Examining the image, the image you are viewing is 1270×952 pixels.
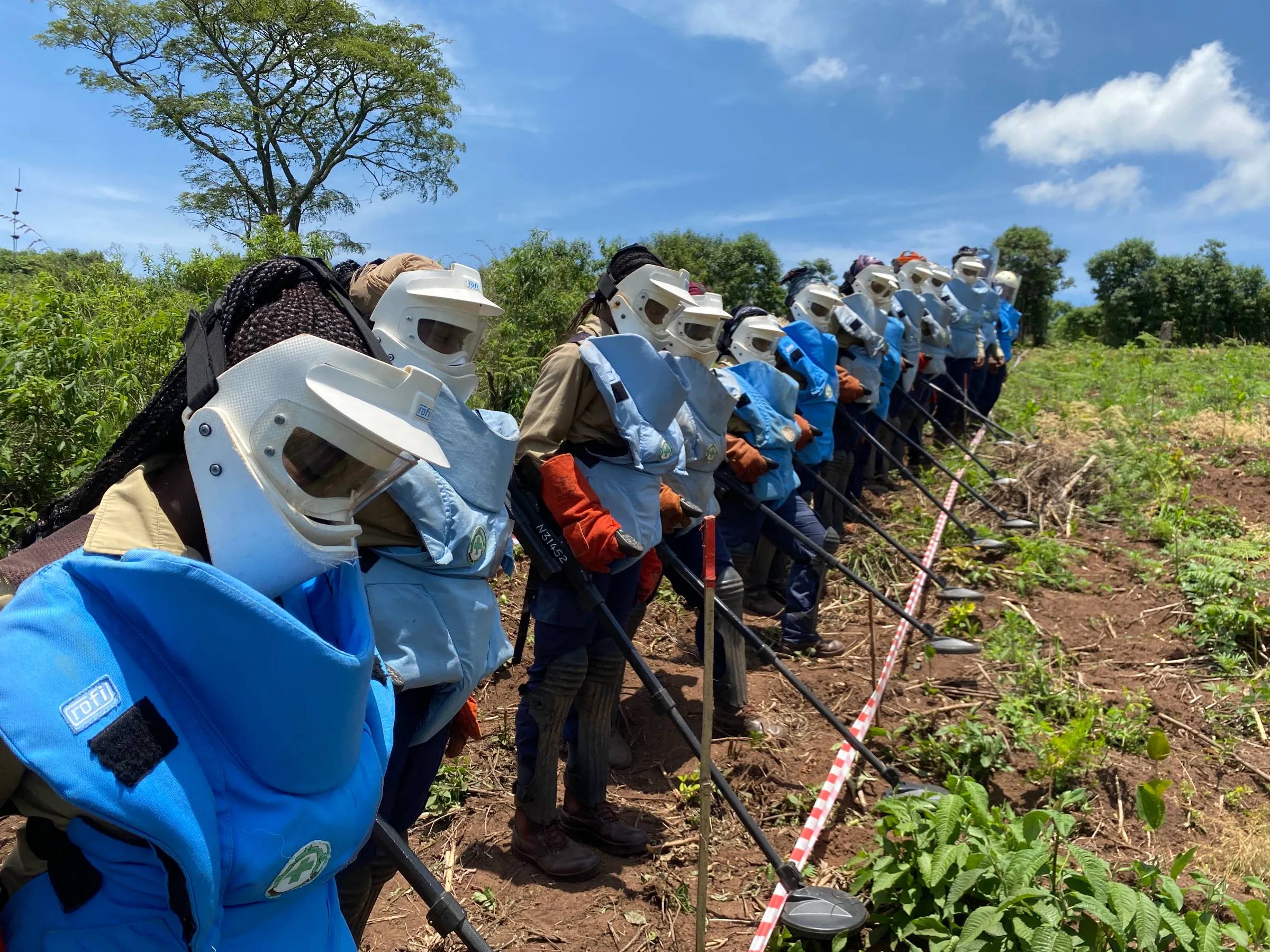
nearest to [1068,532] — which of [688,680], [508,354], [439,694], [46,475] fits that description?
[688,680]

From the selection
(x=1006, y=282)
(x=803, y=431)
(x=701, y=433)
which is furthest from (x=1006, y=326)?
(x=701, y=433)

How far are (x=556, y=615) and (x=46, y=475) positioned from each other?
9.65 feet

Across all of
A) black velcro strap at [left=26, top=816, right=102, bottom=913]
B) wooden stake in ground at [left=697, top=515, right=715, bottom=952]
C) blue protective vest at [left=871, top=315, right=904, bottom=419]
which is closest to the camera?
black velcro strap at [left=26, top=816, right=102, bottom=913]

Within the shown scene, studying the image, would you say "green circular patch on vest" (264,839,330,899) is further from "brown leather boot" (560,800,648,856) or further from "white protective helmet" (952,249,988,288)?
"white protective helmet" (952,249,988,288)

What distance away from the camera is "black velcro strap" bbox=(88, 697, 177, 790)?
1075 millimetres

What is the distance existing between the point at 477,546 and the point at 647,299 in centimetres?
191

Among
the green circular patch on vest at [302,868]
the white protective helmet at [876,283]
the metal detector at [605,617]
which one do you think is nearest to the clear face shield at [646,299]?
the metal detector at [605,617]

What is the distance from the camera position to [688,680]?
17.8ft

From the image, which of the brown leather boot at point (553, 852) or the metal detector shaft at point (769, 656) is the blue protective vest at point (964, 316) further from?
the brown leather boot at point (553, 852)

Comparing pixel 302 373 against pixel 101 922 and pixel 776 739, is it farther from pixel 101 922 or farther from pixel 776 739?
pixel 776 739

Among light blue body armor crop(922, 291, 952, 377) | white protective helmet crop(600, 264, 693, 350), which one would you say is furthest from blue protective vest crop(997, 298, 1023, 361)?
white protective helmet crop(600, 264, 693, 350)

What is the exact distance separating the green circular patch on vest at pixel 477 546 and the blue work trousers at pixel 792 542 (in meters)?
3.17

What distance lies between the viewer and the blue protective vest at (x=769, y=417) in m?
5.46

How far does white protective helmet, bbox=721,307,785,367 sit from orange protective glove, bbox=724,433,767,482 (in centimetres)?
80
